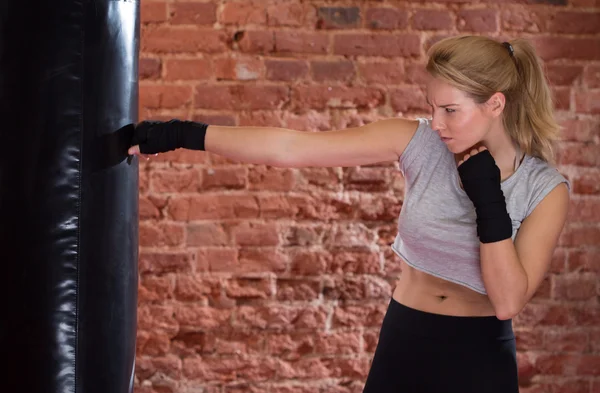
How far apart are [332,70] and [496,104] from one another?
0.76 m

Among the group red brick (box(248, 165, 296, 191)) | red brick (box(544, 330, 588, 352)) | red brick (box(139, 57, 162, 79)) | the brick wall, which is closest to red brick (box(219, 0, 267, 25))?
the brick wall

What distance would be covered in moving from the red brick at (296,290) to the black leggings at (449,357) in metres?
0.65

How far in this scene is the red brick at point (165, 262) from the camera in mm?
1984

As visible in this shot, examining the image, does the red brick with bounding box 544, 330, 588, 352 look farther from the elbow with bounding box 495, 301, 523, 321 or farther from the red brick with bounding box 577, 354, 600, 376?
the elbow with bounding box 495, 301, 523, 321

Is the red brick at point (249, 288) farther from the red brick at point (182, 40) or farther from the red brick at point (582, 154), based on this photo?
the red brick at point (582, 154)

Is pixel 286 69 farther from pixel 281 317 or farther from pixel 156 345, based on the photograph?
pixel 156 345

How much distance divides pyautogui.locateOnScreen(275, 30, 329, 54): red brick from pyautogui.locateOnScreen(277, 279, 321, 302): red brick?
0.69m

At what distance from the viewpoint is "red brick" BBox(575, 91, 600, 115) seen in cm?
206

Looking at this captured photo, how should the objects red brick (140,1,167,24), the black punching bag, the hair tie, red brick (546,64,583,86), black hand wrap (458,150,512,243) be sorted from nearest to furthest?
1. the black punching bag
2. black hand wrap (458,150,512,243)
3. the hair tie
4. red brick (140,1,167,24)
5. red brick (546,64,583,86)

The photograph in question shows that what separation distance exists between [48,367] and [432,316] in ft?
2.38

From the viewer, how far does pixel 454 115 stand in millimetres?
1279

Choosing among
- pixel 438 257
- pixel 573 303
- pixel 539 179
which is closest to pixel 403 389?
pixel 438 257

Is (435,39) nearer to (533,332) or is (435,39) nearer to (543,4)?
(543,4)

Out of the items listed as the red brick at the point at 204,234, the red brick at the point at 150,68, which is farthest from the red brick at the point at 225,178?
the red brick at the point at 150,68
